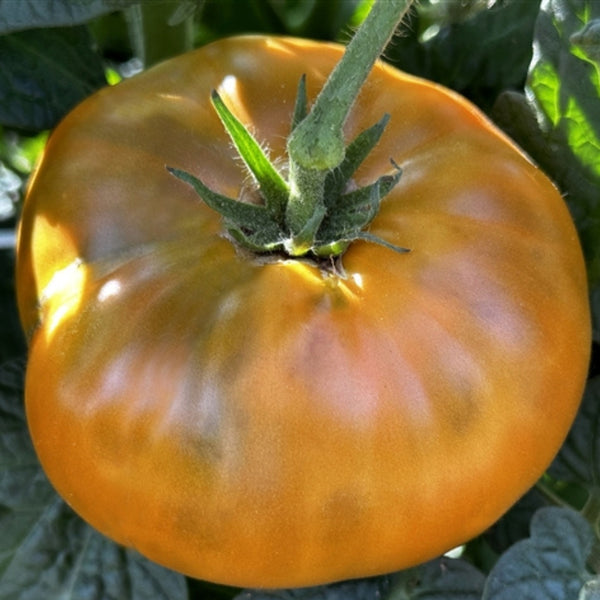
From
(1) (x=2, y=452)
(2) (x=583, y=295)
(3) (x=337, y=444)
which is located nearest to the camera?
(3) (x=337, y=444)

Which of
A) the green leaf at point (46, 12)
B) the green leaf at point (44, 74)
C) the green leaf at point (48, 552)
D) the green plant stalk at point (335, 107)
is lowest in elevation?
the green leaf at point (48, 552)

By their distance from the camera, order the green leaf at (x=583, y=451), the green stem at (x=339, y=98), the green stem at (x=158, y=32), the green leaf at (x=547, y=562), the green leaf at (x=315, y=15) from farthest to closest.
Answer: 1. the green leaf at (x=315, y=15)
2. the green stem at (x=158, y=32)
3. the green leaf at (x=583, y=451)
4. the green leaf at (x=547, y=562)
5. the green stem at (x=339, y=98)

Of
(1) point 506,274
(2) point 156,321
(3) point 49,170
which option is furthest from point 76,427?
(1) point 506,274

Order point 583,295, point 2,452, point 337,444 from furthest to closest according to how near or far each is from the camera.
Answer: point 2,452
point 583,295
point 337,444

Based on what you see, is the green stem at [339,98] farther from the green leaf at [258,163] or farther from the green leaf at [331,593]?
the green leaf at [331,593]

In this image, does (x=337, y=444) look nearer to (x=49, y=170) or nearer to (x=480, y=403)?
Result: (x=480, y=403)

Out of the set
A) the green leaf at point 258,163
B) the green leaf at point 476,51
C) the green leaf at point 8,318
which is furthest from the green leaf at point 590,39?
the green leaf at point 8,318

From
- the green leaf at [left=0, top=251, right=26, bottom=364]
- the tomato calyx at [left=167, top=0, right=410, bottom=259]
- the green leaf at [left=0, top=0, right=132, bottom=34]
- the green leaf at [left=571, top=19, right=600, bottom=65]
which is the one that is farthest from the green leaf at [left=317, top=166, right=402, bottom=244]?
the green leaf at [left=0, top=251, right=26, bottom=364]
